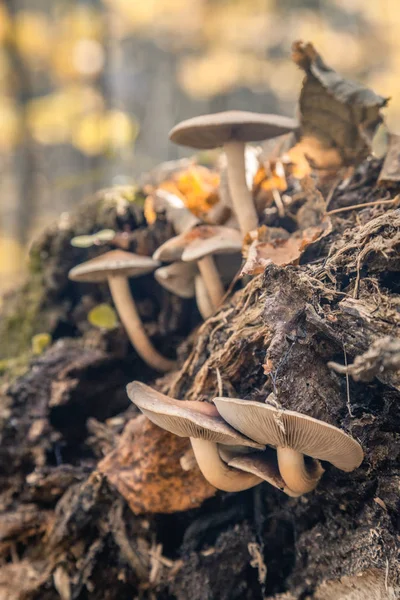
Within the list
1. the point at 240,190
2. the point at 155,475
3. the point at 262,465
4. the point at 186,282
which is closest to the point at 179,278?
the point at 186,282

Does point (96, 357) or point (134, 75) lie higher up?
point (134, 75)

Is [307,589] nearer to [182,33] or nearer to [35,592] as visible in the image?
[35,592]

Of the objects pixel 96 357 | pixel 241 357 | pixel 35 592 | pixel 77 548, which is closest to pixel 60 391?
pixel 96 357

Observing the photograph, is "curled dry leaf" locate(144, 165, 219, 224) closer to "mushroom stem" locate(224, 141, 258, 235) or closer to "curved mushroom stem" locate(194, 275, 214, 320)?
"mushroom stem" locate(224, 141, 258, 235)

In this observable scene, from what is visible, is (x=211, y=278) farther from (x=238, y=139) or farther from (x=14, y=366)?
(x=14, y=366)

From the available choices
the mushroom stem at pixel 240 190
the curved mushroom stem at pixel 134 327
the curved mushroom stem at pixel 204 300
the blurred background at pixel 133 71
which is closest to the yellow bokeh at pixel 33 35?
the blurred background at pixel 133 71

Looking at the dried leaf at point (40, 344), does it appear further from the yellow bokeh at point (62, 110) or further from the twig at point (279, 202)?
the yellow bokeh at point (62, 110)
